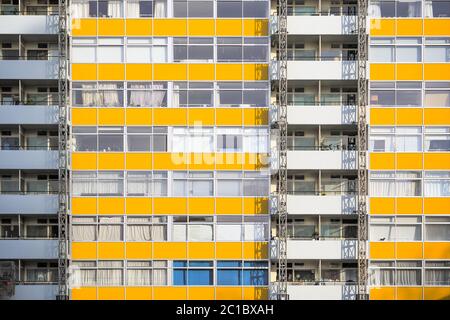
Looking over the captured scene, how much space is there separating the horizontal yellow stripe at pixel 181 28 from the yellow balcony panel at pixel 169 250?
7.66 meters

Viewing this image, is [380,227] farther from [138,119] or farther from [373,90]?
[138,119]

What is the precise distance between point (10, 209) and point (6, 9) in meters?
7.51

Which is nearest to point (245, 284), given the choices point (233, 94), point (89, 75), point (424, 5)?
point (233, 94)

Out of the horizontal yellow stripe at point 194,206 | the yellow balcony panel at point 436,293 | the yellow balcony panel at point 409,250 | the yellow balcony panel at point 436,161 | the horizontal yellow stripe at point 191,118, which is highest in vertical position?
the horizontal yellow stripe at point 191,118

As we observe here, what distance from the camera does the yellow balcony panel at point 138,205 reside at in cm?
3366

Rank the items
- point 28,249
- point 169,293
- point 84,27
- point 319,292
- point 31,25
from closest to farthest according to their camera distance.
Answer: point 319,292, point 28,249, point 169,293, point 31,25, point 84,27

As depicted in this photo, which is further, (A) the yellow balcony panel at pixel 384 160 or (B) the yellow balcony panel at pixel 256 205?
(A) the yellow balcony panel at pixel 384 160

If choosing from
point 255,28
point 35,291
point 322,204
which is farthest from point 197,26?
point 35,291

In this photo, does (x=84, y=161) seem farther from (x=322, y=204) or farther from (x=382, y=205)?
(x=382, y=205)

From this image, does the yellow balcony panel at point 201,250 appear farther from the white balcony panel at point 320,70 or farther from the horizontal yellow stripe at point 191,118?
the white balcony panel at point 320,70

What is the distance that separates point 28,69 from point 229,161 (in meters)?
8.07

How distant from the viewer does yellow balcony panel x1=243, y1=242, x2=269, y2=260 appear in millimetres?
33469

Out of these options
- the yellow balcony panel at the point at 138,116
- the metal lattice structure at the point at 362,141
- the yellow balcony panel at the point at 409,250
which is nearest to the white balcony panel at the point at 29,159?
the yellow balcony panel at the point at 138,116

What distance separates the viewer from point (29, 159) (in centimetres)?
3350
